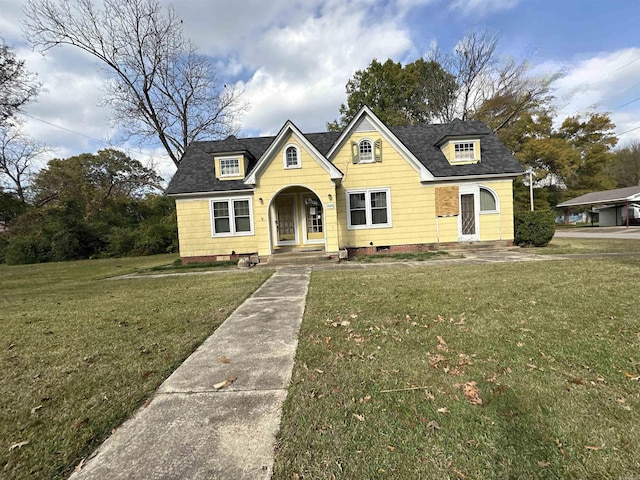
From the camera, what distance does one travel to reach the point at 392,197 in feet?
45.2

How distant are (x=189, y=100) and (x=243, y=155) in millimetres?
13805

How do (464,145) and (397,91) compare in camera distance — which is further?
(397,91)

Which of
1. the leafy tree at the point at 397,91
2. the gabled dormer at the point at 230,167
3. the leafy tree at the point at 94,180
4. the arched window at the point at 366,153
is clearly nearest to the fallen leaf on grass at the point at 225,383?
the arched window at the point at 366,153

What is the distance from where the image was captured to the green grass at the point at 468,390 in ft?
6.23

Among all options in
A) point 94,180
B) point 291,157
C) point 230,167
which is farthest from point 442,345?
point 94,180

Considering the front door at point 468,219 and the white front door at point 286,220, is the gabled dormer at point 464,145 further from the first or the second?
the white front door at point 286,220

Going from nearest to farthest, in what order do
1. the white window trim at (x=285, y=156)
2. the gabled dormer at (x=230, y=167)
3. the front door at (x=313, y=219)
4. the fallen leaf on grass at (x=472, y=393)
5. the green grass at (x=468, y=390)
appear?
1. the green grass at (x=468, y=390)
2. the fallen leaf on grass at (x=472, y=393)
3. the white window trim at (x=285, y=156)
4. the gabled dormer at (x=230, y=167)
5. the front door at (x=313, y=219)

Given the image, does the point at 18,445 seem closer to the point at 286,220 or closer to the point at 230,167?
the point at 286,220

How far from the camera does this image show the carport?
28.0 metres

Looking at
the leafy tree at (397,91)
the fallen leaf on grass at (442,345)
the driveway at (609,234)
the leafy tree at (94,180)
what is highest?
the leafy tree at (397,91)

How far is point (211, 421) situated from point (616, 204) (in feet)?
143

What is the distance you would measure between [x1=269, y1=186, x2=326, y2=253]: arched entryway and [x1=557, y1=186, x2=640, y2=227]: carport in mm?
29785

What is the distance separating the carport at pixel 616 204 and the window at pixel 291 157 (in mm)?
31369

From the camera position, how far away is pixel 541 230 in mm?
13164
